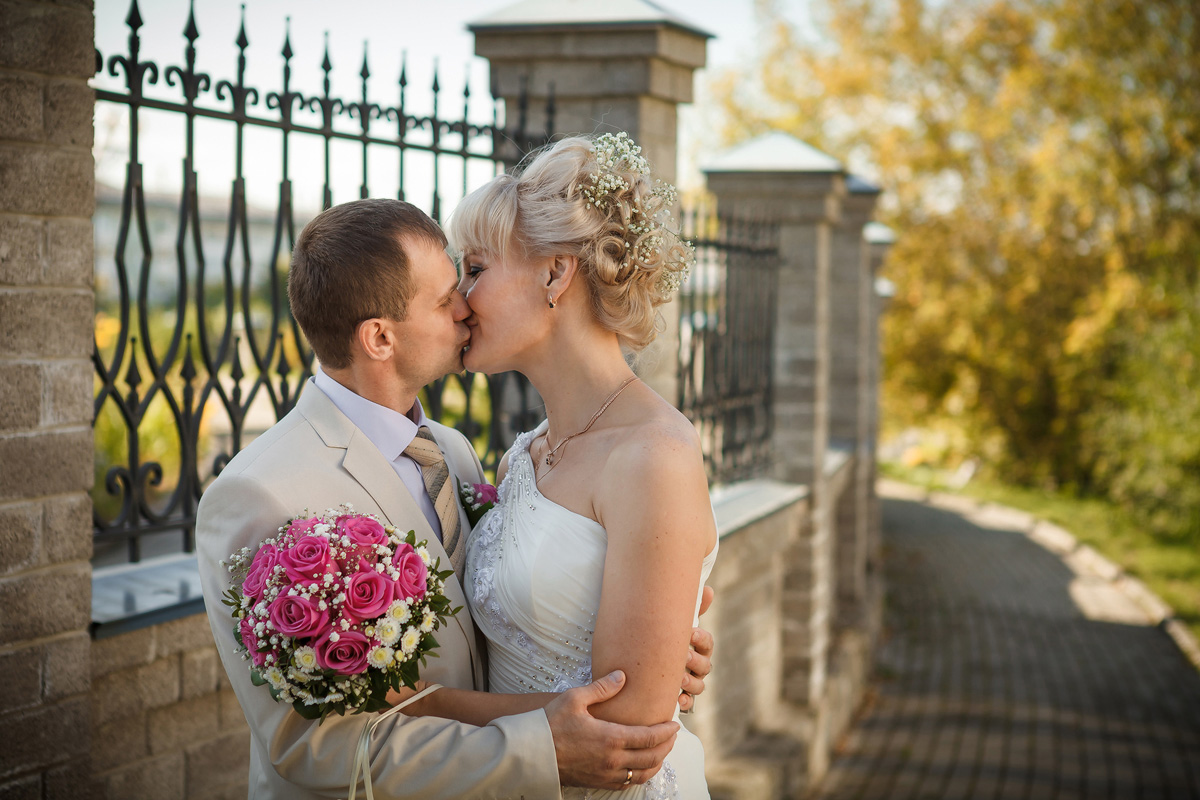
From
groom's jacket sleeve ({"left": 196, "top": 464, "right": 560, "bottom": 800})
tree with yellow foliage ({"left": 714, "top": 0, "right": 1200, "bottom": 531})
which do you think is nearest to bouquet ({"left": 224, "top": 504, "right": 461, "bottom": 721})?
groom's jacket sleeve ({"left": 196, "top": 464, "right": 560, "bottom": 800})

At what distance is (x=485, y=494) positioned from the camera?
8.24 ft

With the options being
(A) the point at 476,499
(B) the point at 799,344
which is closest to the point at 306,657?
(A) the point at 476,499

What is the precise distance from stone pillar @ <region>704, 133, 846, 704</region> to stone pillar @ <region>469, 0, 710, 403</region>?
8.57ft

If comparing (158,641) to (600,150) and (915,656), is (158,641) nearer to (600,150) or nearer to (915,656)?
(600,150)

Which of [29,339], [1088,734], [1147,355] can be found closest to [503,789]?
[29,339]

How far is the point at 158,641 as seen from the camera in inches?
111

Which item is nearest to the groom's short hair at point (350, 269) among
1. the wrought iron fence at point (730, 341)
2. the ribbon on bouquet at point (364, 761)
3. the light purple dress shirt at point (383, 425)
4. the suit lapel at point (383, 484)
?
the light purple dress shirt at point (383, 425)

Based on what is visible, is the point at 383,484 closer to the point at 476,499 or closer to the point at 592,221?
the point at 476,499

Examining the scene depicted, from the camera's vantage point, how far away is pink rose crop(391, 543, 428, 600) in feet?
5.72

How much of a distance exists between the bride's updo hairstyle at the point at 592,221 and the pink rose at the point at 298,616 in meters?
0.97

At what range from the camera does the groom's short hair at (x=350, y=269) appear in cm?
204

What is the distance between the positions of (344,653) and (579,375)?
0.93 m

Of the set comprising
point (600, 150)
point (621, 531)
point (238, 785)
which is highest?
point (600, 150)

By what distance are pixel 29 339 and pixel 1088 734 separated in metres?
8.20
